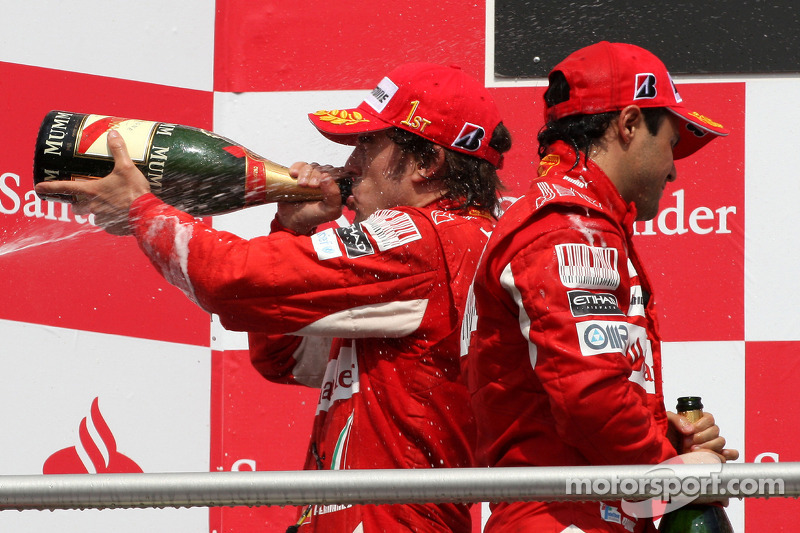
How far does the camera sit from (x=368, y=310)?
1732 millimetres

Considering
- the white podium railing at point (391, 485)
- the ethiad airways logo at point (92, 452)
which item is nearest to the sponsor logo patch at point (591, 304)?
the white podium railing at point (391, 485)

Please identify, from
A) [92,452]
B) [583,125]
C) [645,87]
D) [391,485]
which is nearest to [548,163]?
[583,125]

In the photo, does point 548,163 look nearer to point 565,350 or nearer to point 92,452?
point 565,350

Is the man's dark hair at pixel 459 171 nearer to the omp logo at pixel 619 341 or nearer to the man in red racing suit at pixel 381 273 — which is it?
the man in red racing suit at pixel 381 273

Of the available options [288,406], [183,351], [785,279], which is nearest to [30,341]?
[183,351]

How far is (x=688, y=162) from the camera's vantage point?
2629mm

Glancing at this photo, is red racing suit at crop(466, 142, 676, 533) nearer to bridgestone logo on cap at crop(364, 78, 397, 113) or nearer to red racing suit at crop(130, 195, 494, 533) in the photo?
red racing suit at crop(130, 195, 494, 533)

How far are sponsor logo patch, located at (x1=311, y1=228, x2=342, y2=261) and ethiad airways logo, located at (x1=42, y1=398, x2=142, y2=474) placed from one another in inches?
47.1

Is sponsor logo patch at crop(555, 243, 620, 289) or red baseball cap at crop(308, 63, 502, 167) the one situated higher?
red baseball cap at crop(308, 63, 502, 167)

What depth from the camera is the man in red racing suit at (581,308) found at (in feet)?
4.51

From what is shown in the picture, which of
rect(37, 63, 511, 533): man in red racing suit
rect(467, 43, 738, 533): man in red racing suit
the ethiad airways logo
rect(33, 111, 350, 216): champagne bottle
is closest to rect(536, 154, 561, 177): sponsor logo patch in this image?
rect(467, 43, 738, 533): man in red racing suit

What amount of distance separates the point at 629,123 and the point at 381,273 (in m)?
0.48

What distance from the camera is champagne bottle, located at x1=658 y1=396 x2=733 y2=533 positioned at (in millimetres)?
1574

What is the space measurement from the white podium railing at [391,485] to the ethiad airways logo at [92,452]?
1504 millimetres
